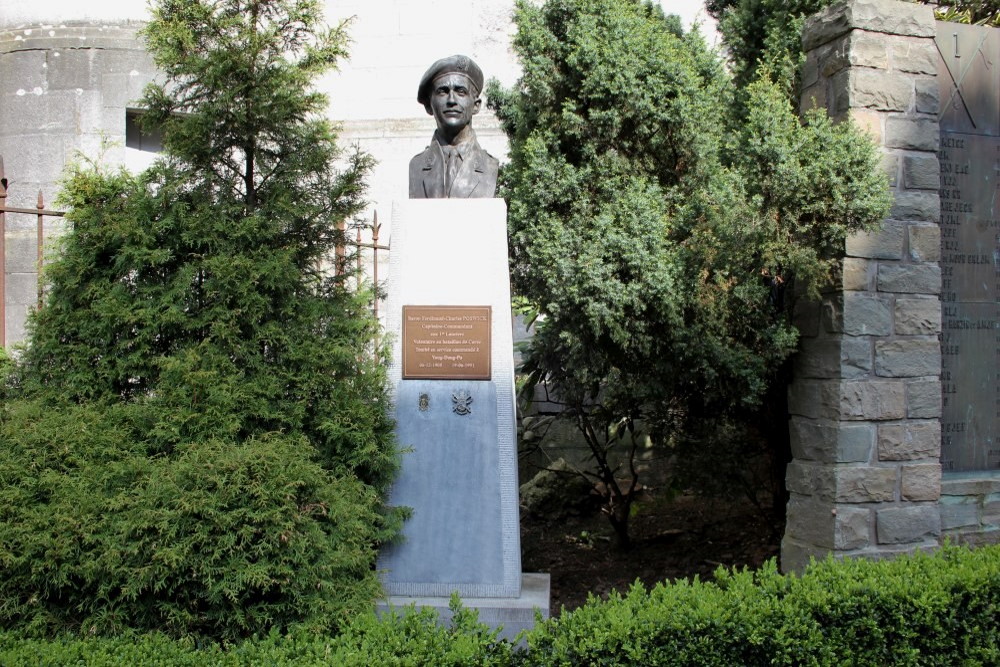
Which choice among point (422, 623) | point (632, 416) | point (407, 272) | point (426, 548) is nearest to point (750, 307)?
point (632, 416)

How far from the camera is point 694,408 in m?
5.50

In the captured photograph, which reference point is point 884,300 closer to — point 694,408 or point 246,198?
point 694,408

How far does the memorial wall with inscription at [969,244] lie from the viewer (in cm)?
507

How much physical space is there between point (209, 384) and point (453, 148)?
1943mm

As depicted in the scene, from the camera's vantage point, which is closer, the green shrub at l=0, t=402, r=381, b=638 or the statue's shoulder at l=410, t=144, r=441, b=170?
the green shrub at l=0, t=402, r=381, b=638

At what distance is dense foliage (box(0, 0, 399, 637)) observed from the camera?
339cm

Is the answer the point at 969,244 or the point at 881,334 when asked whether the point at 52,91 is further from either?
the point at 969,244

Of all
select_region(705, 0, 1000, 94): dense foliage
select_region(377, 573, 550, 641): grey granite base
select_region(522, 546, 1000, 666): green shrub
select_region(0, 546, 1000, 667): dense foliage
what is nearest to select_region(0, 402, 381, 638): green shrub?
select_region(0, 546, 1000, 667): dense foliage

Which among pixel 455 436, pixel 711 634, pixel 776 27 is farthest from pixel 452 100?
pixel 711 634

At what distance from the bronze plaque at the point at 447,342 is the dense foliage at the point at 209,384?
0.21 m

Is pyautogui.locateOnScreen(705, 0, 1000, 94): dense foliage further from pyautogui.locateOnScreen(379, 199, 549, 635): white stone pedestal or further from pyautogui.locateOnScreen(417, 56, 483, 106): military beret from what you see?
pyautogui.locateOnScreen(379, 199, 549, 635): white stone pedestal

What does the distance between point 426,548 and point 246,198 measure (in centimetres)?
218

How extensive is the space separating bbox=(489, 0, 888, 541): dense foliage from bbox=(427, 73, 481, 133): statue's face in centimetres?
60

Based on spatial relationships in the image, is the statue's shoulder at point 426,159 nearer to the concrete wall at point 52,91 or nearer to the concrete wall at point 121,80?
the concrete wall at point 121,80
